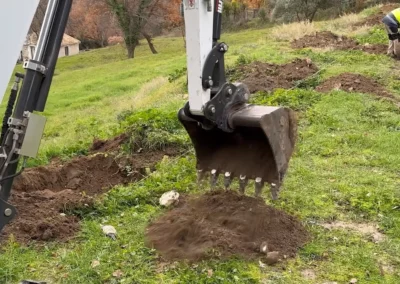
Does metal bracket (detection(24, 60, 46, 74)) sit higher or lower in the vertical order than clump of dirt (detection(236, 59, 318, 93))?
higher

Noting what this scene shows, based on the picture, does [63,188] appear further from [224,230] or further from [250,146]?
[250,146]

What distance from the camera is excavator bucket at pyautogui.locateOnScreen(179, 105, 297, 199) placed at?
4.54 meters

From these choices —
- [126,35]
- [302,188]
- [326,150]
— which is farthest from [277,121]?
[126,35]

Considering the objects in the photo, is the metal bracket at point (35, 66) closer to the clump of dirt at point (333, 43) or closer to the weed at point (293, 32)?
the clump of dirt at point (333, 43)

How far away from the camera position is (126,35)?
127 feet

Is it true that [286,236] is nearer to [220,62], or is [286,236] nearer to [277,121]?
[277,121]

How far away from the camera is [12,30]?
305 centimetres

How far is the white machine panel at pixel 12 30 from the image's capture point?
9.88ft

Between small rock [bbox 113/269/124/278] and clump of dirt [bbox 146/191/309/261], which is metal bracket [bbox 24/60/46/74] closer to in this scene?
small rock [bbox 113/269/124/278]

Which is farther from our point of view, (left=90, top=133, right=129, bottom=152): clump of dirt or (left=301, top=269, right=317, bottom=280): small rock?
(left=90, top=133, right=129, bottom=152): clump of dirt

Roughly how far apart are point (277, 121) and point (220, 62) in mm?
675

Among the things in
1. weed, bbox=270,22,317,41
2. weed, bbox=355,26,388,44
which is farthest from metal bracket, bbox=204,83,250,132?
weed, bbox=270,22,317,41

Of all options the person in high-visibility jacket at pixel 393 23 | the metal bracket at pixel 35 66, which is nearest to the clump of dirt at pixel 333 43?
the person in high-visibility jacket at pixel 393 23

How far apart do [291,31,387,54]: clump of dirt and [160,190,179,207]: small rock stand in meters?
10.6
